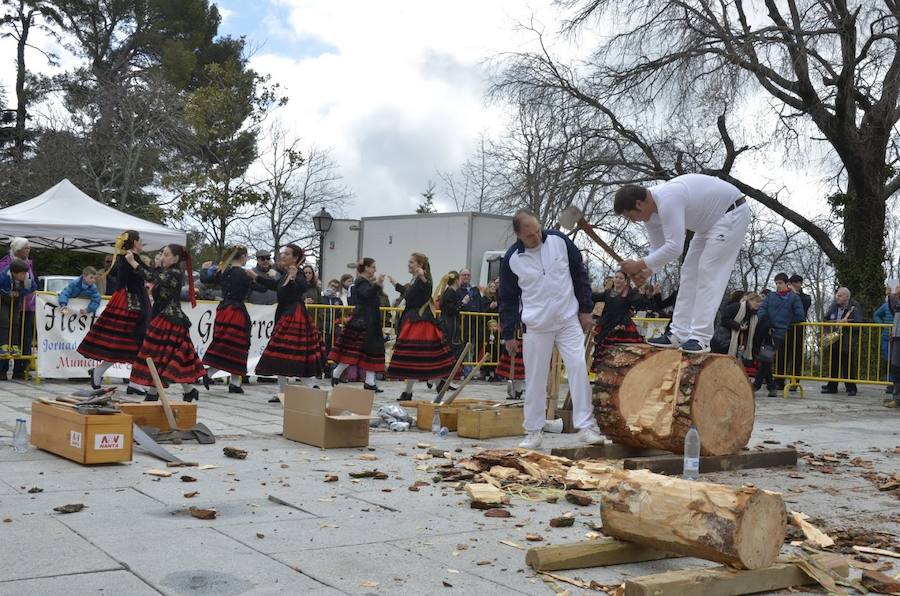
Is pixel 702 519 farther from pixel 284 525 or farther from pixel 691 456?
pixel 691 456

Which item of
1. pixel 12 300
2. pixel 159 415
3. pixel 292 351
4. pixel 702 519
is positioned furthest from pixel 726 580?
pixel 12 300

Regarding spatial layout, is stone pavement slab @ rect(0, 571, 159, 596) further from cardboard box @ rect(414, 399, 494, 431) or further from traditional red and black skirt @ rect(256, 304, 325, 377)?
traditional red and black skirt @ rect(256, 304, 325, 377)

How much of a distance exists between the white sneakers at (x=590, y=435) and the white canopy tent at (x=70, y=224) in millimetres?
11246

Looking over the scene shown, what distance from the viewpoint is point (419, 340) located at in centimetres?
1284

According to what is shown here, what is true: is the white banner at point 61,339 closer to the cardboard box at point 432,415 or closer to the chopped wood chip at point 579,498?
the cardboard box at point 432,415

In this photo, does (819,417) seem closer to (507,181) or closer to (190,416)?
(190,416)

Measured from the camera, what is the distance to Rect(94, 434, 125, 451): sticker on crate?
616cm

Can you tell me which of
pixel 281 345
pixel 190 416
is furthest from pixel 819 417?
pixel 190 416

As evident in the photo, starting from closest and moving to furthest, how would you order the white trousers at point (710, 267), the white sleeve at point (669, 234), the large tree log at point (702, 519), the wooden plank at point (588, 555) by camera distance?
the large tree log at point (702, 519)
the wooden plank at point (588, 555)
the white sleeve at point (669, 234)
the white trousers at point (710, 267)

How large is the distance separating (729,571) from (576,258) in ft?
14.2

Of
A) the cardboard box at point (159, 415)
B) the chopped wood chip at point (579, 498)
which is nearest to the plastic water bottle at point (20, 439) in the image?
the cardboard box at point (159, 415)

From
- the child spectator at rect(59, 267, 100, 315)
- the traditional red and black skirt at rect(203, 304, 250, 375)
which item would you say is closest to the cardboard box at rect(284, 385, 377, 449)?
the traditional red and black skirt at rect(203, 304, 250, 375)

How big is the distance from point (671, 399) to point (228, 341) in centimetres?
742

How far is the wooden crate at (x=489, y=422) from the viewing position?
8461 millimetres
